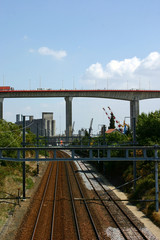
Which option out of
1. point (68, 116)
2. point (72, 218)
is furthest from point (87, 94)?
point (72, 218)

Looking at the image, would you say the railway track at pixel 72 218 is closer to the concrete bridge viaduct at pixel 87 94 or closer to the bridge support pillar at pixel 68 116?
the concrete bridge viaduct at pixel 87 94

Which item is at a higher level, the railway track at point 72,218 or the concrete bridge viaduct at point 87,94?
the concrete bridge viaduct at point 87,94

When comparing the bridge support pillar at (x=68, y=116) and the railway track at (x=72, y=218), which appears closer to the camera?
the railway track at (x=72, y=218)

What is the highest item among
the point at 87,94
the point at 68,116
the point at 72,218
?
the point at 87,94

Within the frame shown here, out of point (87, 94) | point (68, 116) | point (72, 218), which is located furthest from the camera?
point (68, 116)

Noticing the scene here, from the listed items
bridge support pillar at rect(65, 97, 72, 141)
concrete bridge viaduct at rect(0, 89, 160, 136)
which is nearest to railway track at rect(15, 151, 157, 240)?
concrete bridge viaduct at rect(0, 89, 160, 136)

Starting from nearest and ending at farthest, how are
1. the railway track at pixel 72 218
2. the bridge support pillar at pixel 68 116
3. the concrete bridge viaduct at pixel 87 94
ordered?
1. the railway track at pixel 72 218
2. the concrete bridge viaduct at pixel 87 94
3. the bridge support pillar at pixel 68 116

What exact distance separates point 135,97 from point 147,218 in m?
64.1

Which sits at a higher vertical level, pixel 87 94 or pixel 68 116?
pixel 87 94

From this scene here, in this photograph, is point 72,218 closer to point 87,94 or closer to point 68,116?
point 87,94

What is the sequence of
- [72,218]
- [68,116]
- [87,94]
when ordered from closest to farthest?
[72,218] → [87,94] → [68,116]

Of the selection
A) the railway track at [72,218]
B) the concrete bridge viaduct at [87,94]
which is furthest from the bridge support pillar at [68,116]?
the railway track at [72,218]

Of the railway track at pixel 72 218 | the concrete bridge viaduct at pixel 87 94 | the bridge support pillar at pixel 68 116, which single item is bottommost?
the railway track at pixel 72 218

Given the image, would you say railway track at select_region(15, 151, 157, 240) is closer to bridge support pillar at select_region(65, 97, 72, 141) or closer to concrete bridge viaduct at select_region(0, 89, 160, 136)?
concrete bridge viaduct at select_region(0, 89, 160, 136)
